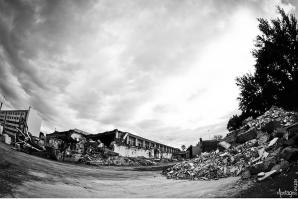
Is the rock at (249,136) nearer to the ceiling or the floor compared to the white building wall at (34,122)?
nearer to the floor

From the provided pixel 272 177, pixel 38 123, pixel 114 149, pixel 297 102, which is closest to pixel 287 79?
pixel 297 102

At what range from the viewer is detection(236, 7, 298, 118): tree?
18359mm

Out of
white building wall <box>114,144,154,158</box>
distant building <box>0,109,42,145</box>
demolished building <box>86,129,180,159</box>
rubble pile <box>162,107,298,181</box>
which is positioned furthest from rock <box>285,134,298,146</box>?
distant building <box>0,109,42,145</box>

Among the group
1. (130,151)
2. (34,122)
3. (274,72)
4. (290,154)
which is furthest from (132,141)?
(290,154)

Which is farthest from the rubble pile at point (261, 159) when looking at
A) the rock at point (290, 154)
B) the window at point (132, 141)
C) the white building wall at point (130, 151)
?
the window at point (132, 141)

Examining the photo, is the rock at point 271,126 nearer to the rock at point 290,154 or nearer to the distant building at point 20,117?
the rock at point 290,154

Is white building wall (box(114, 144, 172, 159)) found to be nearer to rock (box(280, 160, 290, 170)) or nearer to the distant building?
the distant building

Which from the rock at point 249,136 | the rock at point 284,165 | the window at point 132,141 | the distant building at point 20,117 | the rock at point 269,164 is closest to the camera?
the rock at point 284,165

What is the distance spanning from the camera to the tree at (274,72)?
60.2ft

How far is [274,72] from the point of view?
19.8 meters

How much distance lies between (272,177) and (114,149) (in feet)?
98.5

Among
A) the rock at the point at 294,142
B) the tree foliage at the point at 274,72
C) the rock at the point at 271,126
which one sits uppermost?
the tree foliage at the point at 274,72

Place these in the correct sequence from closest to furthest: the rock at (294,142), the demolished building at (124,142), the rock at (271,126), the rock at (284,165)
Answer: the rock at (284,165) < the rock at (294,142) < the rock at (271,126) < the demolished building at (124,142)

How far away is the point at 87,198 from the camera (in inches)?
191
